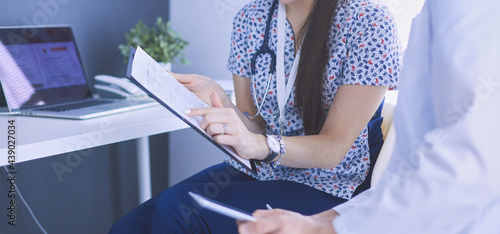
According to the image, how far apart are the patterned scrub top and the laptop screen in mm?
612

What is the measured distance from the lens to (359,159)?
116 centimetres

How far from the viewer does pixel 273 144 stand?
3.44 ft

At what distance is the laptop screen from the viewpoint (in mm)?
1415

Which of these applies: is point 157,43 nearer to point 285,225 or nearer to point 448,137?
point 285,225

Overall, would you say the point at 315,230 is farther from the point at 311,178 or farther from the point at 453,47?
the point at 311,178

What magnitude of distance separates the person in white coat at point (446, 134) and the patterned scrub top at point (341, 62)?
425 millimetres

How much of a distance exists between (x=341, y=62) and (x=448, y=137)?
584 millimetres

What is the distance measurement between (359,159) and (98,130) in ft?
2.07

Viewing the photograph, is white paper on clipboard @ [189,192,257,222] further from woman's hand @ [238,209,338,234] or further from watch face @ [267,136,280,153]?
watch face @ [267,136,280,153]

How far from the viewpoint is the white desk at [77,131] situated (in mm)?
1082

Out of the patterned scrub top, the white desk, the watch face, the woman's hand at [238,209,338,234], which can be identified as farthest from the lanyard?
the woman's hand at [238,209,338,234]

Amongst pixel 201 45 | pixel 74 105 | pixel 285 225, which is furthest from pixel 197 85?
pixel 201 45

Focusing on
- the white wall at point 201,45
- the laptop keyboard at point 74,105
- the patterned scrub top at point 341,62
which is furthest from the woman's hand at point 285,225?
the white wall at point 201,45

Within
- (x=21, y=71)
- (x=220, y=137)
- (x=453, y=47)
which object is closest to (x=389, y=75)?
(x=220, y=137)
